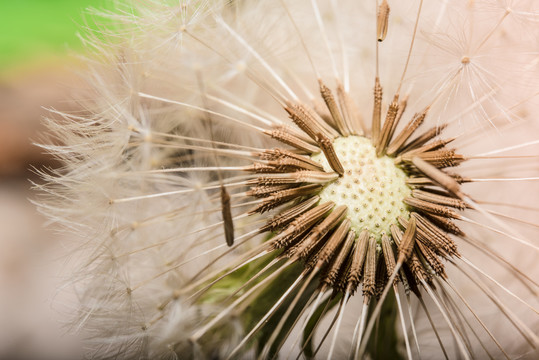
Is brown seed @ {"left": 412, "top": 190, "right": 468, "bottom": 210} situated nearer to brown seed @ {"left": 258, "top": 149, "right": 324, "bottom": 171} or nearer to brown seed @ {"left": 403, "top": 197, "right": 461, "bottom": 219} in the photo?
brown seed @ {"left": 403, "top": 197, "right": 461, "bottom": 219}

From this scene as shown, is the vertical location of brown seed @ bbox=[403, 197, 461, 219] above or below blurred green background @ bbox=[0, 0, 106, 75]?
below

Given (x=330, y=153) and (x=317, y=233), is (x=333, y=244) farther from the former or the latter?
(x=330, y=153)

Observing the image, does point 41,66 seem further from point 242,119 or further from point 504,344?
point 504,344

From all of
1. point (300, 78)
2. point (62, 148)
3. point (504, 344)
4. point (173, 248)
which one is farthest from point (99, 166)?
point (504, 344)

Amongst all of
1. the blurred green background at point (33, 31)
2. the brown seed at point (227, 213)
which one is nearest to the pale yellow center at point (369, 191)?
the brown seed at point (227, 213)

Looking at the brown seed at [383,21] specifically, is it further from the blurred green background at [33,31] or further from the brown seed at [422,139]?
the blurred green background at [33,31]

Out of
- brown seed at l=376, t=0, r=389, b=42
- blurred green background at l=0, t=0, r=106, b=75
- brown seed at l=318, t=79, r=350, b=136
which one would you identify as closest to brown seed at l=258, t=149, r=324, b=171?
brown seed at l=318, t=79, r=350, b=136
